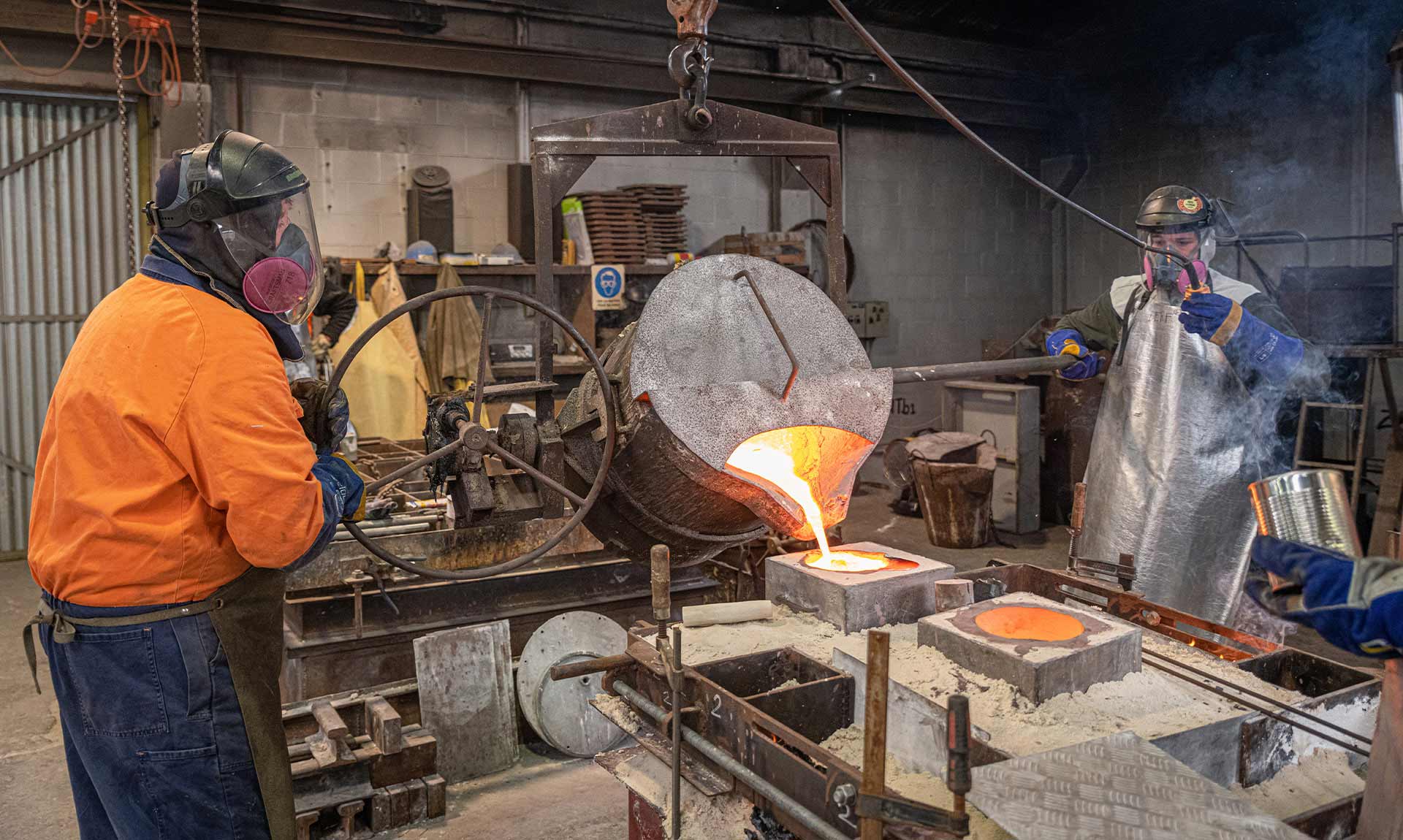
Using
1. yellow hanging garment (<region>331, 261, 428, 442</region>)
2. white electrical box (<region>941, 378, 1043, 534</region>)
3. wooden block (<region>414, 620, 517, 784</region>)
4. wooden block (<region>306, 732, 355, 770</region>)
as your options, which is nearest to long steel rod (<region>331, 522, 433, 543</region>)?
wooden block (<region>414, 620, 517, 784</region>)

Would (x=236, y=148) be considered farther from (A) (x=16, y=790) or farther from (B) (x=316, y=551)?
(A) (x=16, y=790)

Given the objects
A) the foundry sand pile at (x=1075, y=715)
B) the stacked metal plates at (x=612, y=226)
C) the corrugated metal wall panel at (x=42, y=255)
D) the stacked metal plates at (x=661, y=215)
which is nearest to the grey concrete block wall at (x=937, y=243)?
the stacked metal plates at (x=661, y=215)

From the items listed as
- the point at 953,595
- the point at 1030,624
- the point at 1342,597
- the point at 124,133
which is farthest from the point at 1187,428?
the point at 124,133

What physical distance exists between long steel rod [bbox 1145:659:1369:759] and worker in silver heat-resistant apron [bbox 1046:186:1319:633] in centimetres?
113

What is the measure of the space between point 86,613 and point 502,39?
19.8 feet

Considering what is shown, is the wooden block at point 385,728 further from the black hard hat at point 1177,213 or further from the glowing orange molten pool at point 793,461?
the black hard hat at point 1177,213

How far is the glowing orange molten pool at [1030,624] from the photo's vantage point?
2.09 m

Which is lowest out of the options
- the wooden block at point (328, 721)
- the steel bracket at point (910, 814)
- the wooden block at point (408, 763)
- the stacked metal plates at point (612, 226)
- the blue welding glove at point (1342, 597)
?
the wooden block at point (408, 763)

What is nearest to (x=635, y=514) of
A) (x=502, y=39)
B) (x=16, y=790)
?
(x=16, y=790)

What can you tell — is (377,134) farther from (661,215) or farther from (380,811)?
(380,811)

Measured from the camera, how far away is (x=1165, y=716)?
1.85 m

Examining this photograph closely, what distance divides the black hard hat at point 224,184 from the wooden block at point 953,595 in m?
1.64

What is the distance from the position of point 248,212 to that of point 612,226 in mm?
5395

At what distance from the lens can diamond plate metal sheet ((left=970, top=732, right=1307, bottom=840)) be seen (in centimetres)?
139
